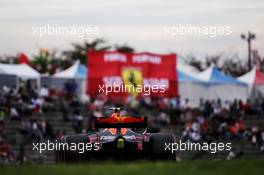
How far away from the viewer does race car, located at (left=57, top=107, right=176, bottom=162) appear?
65.9 feet

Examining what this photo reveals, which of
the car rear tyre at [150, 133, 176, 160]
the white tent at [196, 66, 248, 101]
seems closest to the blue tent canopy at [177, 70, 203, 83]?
the white tent at [196, 66, 248, 101]

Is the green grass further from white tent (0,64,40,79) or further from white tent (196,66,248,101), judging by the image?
white tent (196,66,248,101)

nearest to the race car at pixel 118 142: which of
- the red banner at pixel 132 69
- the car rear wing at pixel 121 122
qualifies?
the car rear wing at pixel 121 122

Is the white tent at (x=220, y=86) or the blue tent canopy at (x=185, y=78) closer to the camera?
the blue tent canopy at (x=185, y=78)

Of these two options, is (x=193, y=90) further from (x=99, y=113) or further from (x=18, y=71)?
(x=99, y=113)

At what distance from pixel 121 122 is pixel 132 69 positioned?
58.3 feet

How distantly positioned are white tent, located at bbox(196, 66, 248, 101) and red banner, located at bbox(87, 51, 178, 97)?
5255 mm

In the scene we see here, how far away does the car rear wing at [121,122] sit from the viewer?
21.1 m

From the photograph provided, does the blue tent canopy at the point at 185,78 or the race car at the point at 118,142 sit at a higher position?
the race car at the point at 118,142

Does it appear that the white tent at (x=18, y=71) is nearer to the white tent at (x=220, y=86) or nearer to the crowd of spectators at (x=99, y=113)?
the crowd of spectators at (x=99, y=113)

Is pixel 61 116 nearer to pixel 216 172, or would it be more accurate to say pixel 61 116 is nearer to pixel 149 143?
pixel 149 143
